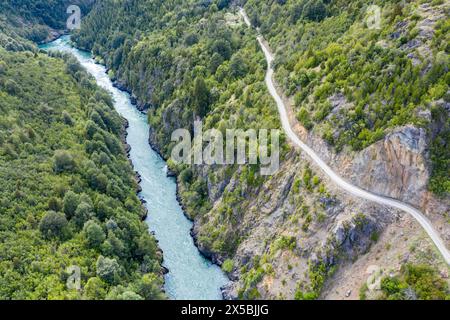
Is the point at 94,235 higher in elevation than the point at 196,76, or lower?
lower

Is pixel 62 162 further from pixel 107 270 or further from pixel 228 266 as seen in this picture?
pixel 228 266

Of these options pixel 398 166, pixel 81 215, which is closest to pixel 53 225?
pixel 81 215

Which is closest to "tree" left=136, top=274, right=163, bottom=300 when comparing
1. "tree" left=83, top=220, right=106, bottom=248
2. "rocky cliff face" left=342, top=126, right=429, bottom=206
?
"tree" left=83, top=220, right=106, bottom=248

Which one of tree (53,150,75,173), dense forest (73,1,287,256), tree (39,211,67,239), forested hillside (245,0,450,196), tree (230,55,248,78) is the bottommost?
tree (39,211,67,239)

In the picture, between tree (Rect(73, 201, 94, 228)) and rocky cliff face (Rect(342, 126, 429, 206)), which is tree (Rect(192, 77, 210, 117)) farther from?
rocky cliff face (Rect(342, 126, 429, 206))

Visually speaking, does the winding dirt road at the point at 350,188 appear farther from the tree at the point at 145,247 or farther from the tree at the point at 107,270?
the tree at the point at 107,270
